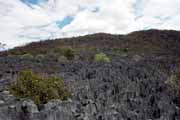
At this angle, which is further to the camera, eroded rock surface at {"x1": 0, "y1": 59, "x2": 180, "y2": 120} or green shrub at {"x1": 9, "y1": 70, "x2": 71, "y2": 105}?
green shrub at {"x1": 9, "y1": 70, "x2": 71, "y2": 105}

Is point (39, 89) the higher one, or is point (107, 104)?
point (39, 89)

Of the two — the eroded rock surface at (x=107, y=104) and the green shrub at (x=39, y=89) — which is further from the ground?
the green shrub at (x=39, y=89)

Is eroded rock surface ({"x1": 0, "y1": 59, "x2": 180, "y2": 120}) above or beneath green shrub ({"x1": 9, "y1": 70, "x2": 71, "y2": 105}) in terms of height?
beneath

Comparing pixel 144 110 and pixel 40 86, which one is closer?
pixel 144 110

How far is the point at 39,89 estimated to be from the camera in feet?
26.9

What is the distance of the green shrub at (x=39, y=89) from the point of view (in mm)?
8023

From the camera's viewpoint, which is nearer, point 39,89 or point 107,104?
point 107,104

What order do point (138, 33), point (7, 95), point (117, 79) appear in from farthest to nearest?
point (138, 33) < point (117, 79) < point (7, 95)

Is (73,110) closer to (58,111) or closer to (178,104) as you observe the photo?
(58,111)

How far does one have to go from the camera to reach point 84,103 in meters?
7.34

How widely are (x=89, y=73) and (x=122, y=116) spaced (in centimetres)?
652

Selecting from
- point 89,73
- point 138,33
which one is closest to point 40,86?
point 89,73

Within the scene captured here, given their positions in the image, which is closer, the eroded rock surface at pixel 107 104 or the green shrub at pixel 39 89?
the eroded rock surface at pixel 107 104

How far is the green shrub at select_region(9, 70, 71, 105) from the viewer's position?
8.02 metres
